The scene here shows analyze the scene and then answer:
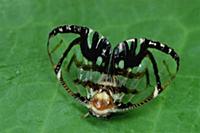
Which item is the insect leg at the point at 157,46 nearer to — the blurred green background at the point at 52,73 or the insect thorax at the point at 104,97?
the blurred green background at the point at 52,73

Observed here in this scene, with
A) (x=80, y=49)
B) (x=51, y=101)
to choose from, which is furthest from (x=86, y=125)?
(x=80, y=49)

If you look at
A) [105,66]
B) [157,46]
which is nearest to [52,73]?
[105,66]

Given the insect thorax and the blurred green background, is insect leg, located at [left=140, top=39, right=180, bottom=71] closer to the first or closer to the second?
the blurred green background

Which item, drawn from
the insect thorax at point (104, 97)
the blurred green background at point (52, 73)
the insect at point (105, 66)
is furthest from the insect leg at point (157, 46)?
the insect thorax at point (104, 97)

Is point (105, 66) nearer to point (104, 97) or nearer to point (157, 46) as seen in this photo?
point (104, 97)

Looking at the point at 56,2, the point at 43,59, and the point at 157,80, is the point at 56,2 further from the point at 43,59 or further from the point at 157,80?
the point at 157,80
